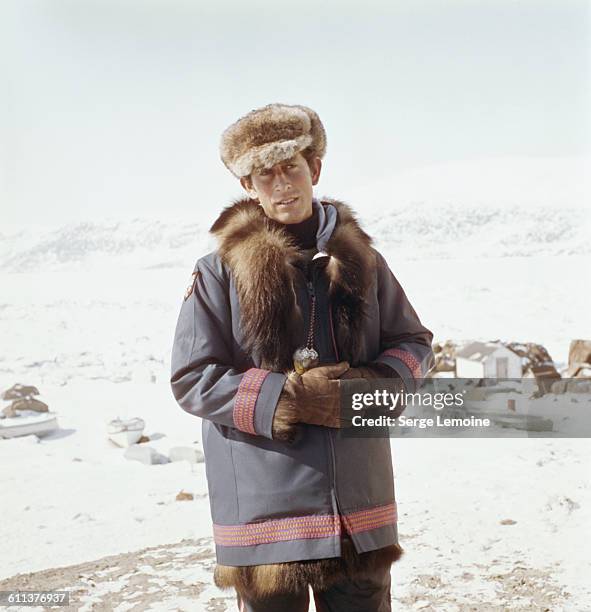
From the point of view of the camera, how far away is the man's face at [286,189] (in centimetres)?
127

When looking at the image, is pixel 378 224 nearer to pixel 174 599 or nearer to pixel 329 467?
pixel 174 599

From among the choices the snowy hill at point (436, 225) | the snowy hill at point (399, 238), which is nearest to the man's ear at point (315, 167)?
the snowy hill at point (436, 225)

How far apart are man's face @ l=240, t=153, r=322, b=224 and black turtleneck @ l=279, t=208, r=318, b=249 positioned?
0.01m

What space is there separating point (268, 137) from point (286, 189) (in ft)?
0.34

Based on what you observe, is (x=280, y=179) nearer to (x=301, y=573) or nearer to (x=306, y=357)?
(x=306, y=357)

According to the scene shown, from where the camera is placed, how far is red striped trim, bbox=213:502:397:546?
121cm

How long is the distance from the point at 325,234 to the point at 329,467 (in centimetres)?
41

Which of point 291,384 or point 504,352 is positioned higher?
point 291,384

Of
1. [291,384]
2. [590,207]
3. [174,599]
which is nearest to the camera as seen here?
[291,384]

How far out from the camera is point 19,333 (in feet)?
14.2

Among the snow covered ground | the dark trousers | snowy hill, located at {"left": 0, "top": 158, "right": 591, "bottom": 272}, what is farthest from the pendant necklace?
snowy hill, located at {"left": 0, "top": 158, "right": 591, "bottom": 272}

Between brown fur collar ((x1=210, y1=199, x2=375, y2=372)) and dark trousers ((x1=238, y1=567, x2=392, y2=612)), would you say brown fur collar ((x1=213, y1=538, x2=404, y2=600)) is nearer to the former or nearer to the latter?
dark trousers ((x1=238, y1=567, x2=392, y2=612))

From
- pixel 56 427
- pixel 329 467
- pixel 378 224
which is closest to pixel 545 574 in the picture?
pixel 329 467

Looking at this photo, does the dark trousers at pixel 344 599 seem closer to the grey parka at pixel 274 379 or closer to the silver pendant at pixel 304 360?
the grey parka at pixel 274 379
